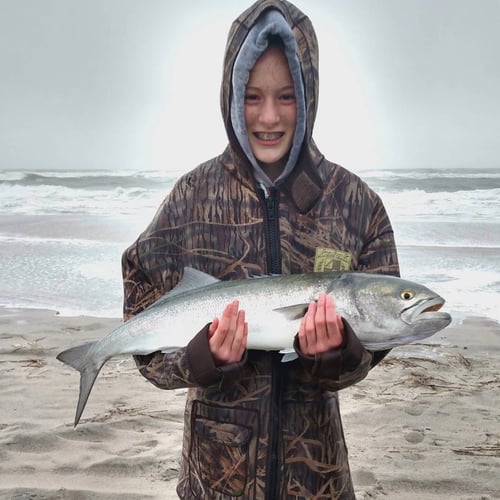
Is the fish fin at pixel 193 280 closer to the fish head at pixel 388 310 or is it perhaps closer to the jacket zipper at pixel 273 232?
the jacket zipper at pixel 273 232

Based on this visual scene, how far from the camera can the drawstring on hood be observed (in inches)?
90.9

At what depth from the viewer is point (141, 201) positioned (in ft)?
96.7

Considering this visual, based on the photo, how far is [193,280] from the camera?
2.34 m

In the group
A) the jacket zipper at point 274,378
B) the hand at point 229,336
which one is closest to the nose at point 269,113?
the jacket zipper at point 274,378

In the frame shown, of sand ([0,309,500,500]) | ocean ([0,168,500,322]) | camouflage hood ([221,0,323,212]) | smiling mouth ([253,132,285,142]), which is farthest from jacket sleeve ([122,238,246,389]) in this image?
ocean ([0,168,500,322])

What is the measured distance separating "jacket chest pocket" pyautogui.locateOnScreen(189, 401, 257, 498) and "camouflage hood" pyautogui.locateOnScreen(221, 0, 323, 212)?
0.87 meters

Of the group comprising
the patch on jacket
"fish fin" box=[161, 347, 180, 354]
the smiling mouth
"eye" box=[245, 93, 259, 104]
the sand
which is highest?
"eye" box=[245, 93, 259, 104]

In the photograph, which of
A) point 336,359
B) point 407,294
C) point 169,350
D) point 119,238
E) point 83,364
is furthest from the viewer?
point 119,238

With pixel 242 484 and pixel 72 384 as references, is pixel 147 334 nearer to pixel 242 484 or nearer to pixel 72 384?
pixel 242 484

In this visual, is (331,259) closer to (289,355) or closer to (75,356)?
(289,355)

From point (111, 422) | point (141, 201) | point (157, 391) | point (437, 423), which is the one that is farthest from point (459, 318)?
point (141, 201)

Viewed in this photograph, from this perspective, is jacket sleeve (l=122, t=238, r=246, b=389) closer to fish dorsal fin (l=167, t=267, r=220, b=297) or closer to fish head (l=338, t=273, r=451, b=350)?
fish dorsal fin (l=167, t=267, r=220, b=297)

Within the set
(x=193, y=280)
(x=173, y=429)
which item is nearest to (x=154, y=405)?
(x=173, y=429)

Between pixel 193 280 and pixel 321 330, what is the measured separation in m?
0.58
